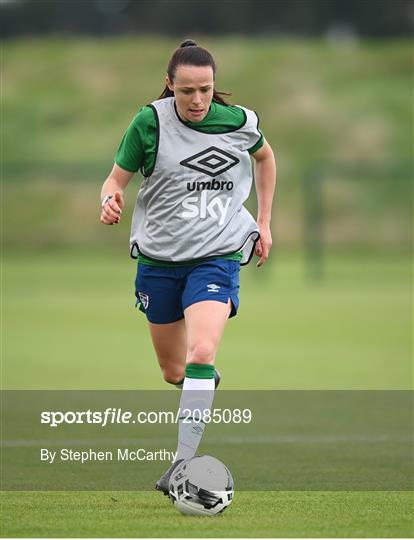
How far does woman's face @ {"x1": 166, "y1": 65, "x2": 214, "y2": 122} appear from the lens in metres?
6.63

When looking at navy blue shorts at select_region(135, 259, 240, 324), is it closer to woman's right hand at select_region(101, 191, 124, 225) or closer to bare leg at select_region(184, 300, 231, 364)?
bare leg at select_region(184, 300, 231, 364)

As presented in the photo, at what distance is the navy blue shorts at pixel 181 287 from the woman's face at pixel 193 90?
2.46 ft

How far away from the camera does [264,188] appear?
7.29 m

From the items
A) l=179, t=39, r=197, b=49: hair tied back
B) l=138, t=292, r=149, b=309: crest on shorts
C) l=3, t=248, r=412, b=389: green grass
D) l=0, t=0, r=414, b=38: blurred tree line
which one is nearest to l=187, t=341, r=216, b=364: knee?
l=138, t=292, r=149, b=309: crest on shorts

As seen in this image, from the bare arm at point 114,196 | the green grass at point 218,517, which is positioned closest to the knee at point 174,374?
the green grass at point 218,517

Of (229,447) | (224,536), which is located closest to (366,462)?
(229,447)

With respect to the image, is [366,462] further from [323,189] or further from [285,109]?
[285,109]

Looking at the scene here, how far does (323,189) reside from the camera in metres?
43.2

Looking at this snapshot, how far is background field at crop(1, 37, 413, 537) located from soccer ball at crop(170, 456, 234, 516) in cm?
8

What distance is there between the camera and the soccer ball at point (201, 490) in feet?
19.9

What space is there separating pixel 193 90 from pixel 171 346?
1.47 meters

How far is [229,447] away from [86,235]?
3338 centimetres

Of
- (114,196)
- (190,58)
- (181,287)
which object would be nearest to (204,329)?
(181,287)

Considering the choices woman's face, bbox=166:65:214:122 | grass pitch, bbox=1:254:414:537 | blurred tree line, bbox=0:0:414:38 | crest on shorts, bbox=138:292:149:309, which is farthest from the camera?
blurred tree line, bbox=0:0:414:38
